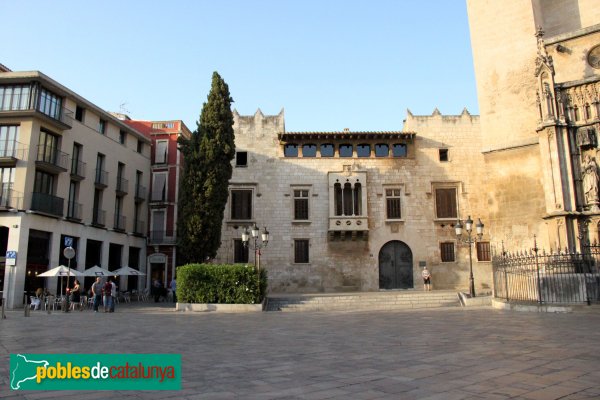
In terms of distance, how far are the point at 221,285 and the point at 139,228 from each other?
1622 cm

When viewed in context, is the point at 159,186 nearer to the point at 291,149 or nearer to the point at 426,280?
the point at 291,149

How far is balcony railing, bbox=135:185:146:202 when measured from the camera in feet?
110

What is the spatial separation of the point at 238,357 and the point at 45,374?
10.2 feet

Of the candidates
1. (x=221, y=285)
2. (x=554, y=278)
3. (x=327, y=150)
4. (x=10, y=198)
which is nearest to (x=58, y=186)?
(x=10, y=198)

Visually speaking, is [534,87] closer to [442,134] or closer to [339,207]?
[442,134]

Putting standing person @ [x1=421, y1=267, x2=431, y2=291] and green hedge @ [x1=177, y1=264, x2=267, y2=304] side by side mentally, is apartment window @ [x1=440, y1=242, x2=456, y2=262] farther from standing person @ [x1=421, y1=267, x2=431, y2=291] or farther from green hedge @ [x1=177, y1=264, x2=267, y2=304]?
green hedge @ [x1=177, y1=264, x2=267, y2=304]

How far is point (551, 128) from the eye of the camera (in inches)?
747

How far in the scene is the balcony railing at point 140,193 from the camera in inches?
1325

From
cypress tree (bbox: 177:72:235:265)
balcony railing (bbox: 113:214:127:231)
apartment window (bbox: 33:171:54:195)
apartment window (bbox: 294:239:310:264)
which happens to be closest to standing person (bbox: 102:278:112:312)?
cypress tree (bbox: 177:72:235:265)

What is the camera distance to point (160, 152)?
117 ft

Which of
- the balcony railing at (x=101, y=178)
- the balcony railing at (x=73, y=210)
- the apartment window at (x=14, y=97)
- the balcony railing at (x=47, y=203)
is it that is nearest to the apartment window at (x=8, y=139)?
the apartment window at (x=14, y=97)

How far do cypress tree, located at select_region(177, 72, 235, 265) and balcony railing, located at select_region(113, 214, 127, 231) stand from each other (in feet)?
27.6

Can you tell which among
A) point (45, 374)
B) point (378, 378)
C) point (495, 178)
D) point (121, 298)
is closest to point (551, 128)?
point (495, 178)

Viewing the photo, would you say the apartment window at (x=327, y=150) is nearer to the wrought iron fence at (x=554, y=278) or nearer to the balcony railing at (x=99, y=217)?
the wrought iron fence at (x=554, y=278)
